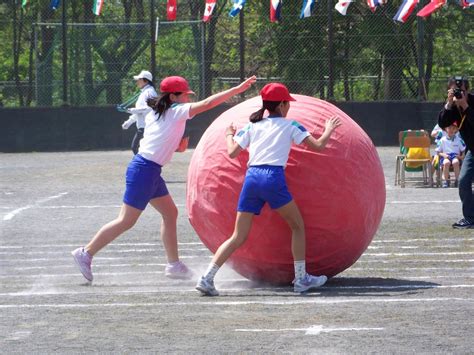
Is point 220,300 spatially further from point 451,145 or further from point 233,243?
point 451,145

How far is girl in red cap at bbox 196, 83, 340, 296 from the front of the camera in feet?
29.9

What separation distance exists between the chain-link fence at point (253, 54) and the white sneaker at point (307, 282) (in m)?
19.9

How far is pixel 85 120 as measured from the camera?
97.8ft

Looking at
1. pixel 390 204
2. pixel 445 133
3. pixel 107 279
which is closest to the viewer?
pixel 107 279

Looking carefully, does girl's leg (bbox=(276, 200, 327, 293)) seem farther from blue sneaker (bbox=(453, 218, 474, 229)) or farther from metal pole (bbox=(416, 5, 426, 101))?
metal pole (bbox=(416, 5, 426, 101))

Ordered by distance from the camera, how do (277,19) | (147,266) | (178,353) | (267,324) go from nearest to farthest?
(178,353)
(267,324)
(147,266)
(277,19)

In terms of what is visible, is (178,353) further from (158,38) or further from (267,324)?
(158,38)

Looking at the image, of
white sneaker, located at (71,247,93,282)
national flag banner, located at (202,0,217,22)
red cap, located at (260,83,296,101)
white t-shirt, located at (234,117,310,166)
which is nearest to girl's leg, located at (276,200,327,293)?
white t-shirt, located at (234,117,310,166)

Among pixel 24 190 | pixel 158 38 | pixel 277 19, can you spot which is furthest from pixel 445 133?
pixel 158 38

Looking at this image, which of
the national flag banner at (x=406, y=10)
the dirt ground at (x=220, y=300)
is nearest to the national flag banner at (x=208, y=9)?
the national flag banner at (x=406, y=10)

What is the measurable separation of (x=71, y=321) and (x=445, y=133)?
1271 cm

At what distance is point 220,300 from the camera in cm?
903

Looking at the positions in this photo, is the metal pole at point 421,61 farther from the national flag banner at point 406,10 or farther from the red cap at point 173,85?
the red cap at point 173,85

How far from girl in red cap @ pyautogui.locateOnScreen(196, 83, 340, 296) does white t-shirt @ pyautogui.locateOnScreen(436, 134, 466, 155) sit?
35.8ft
